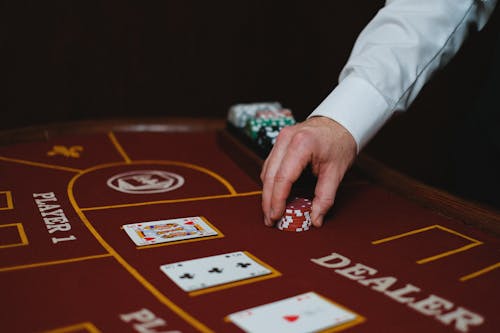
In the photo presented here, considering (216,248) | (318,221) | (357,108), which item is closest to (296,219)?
(318,221)

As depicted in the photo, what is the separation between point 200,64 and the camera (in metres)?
3.98

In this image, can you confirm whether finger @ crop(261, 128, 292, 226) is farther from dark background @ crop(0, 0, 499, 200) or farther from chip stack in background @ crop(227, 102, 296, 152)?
dark background @ crop(0, 0, 499, 200)

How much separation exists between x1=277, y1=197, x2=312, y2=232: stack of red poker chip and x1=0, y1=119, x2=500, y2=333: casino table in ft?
0.08

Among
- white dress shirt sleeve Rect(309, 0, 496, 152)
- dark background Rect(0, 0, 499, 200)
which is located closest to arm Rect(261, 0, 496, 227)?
white dress shirt sleeve Rect(309, 0, 496, 152)

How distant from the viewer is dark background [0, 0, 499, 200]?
337 cm

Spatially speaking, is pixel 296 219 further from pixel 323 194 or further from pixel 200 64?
pixel 200 64

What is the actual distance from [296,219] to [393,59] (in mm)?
574

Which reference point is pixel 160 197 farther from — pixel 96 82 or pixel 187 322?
pixel 96 82

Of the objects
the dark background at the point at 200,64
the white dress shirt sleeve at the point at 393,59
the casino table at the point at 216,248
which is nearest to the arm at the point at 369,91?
the white dress shirt sleeve at the point at 393,59

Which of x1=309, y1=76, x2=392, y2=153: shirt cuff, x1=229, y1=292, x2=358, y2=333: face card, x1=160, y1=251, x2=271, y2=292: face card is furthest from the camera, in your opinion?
x1=309, y1=76, x2=392, y2=153: shirt cuff

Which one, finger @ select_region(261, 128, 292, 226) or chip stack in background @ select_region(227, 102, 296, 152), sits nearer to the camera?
finger @ select_region(261, 128, 292, 226)

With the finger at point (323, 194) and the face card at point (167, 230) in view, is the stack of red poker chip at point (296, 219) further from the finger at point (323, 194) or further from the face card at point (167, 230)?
the face card at point (167, 230)

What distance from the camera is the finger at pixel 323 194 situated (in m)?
1.34

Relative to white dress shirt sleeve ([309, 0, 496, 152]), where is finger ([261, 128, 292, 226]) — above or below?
below
